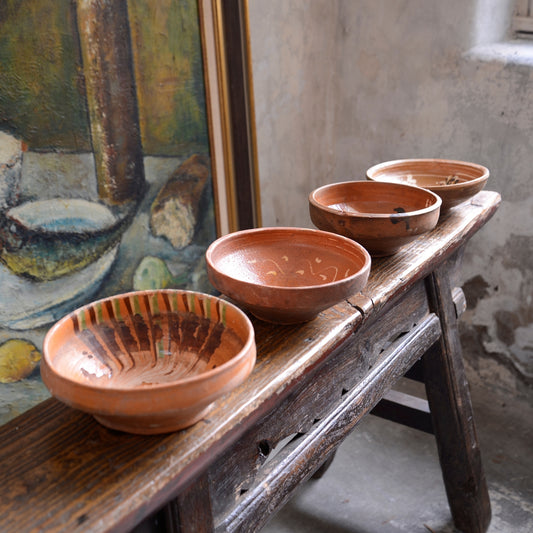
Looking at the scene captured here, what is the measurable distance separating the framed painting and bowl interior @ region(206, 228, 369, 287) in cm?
63

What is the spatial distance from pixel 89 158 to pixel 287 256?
0.74 metres

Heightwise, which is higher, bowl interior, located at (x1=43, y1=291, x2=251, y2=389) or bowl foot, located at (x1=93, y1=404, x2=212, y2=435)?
bowl interior, located at (x1=43, y1=291, x2=251, y2=389)

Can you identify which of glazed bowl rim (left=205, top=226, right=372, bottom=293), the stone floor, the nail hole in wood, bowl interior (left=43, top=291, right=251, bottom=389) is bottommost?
the stone floor

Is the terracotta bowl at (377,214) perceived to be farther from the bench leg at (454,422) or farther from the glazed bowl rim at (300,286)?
the bench leg at (454,422)

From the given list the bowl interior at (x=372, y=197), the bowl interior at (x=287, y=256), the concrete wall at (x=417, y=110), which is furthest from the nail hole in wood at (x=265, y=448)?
the concrete wall at (x=417, y=110)

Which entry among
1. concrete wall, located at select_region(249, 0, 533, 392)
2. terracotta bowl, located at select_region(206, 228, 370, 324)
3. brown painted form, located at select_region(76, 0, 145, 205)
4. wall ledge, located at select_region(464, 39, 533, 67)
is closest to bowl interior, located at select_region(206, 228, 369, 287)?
terracotta bowl, located at select_region(206, 228, 370, 324)

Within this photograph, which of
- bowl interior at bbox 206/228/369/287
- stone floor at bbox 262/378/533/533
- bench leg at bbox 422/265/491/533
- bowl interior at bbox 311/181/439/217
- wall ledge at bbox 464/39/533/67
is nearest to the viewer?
bowl interior at bbox 206/228/369/287

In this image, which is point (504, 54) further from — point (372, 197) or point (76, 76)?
point (76, 76)

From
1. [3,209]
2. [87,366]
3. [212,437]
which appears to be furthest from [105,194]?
[212,437]

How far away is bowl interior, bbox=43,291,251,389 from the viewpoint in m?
1.05

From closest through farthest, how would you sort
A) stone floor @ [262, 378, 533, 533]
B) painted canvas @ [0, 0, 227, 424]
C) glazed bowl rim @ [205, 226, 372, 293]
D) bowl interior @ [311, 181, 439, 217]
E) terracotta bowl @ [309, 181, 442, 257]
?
glazed bowl rim @ [205, 226, 372, 293] → terracotta bowl @ [309, 181, 442, 257] → painted canvas @ [0, 0, 227, 424] → bowl interior @ [311, 181, 439, 217] → stone floor @ [262, 378, 533, 533]

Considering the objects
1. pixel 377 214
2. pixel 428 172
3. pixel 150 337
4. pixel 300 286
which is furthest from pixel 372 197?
pixel 150 337

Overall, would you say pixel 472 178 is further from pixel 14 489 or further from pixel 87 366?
pixel 14 489

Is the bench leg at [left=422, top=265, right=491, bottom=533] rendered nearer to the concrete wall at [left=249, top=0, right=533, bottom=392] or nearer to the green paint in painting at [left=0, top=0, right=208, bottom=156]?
the concrete wall at [left=249, top=0, right=533, bottom=392]
